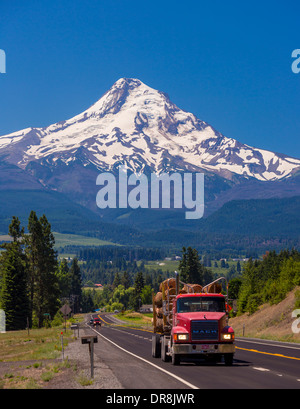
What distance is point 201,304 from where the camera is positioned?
Answer: 25781 millimetres

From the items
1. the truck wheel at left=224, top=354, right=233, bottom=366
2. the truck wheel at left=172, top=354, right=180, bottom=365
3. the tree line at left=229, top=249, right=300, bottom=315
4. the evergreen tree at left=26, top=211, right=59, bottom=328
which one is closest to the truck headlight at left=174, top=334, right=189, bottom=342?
the truck wheel at left=172, top=354, right=180, bottom=365

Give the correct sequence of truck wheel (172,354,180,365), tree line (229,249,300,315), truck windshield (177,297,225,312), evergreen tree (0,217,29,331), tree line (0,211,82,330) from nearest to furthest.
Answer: truck wheel (172,354,180,365) < truck windshield (177,297,225,312) < tree line (229,249,300,315) < evergreen tree (0,217,29,331) < tree line (0,211,82,330)

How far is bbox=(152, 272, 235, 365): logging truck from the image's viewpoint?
24.5 meters

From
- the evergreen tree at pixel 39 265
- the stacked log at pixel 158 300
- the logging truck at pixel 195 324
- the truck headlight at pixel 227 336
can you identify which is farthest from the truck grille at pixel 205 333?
the evergreen tree at pixel 39 265

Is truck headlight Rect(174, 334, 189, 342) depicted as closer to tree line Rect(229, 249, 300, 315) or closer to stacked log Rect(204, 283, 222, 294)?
stacked log Rect(204, 283, 222, 294)

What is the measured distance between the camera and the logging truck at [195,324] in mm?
24516

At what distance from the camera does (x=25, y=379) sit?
76.5 ft

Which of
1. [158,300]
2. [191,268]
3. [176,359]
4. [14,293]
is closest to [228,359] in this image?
[176,359]

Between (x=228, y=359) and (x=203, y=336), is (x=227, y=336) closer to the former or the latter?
(x=203, y=336)

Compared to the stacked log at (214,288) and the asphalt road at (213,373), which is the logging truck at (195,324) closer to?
the stacked log at (214,288)

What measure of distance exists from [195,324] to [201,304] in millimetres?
1385

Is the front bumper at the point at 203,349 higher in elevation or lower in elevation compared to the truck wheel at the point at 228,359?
higher
